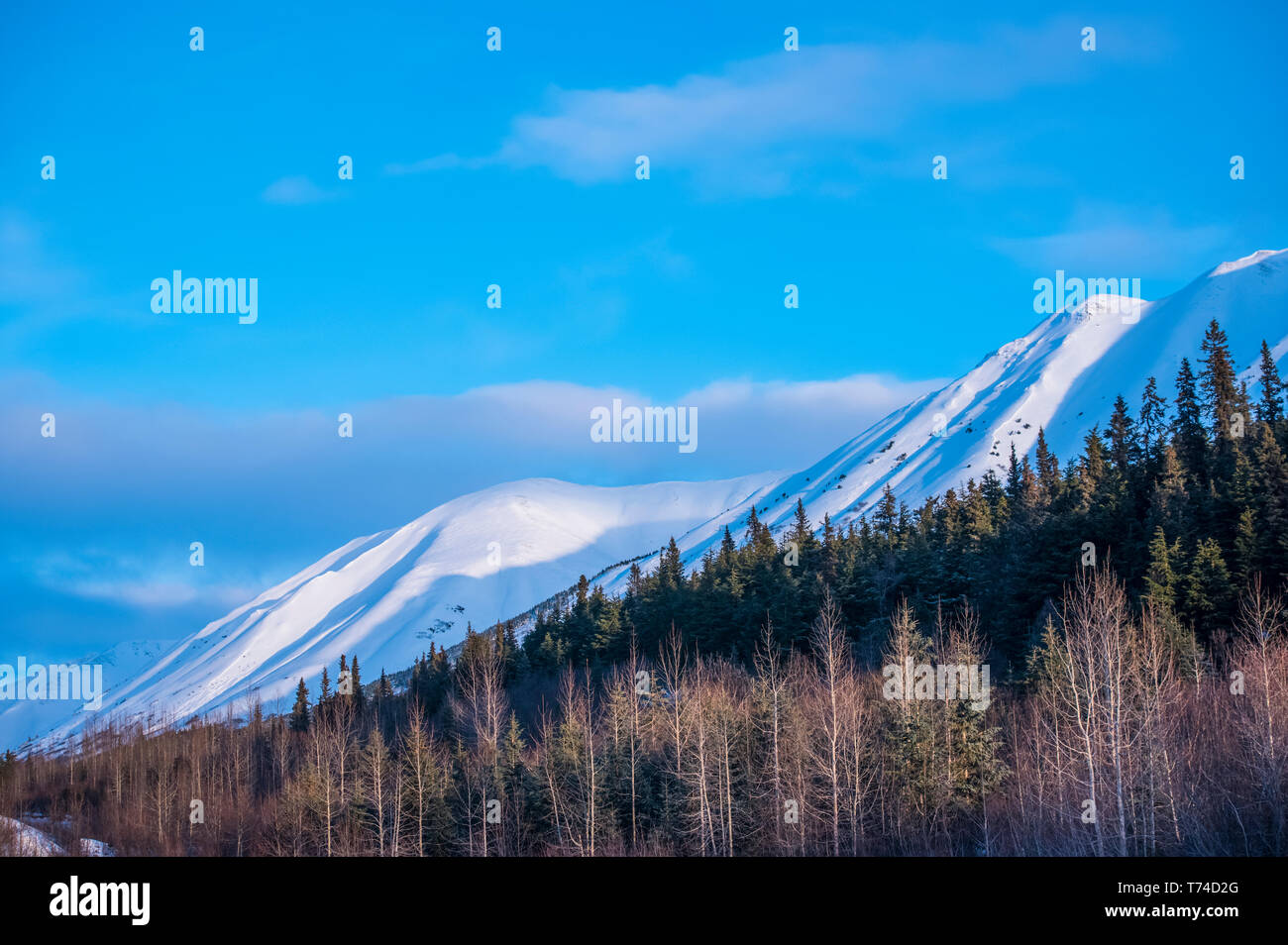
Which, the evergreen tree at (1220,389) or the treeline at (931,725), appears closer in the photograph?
the treeline at (931,725)

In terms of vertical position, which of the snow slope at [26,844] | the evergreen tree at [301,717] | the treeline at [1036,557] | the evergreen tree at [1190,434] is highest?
the evergreen tree at [1190,434]

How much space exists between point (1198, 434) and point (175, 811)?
9834 centimetres

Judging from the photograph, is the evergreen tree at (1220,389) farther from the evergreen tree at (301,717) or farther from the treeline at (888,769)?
the evergreen tree at (301,717)

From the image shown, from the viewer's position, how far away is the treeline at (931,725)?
3972 cm

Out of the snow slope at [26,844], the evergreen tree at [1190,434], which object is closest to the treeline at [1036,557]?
the evergreen tree at [1190,434]

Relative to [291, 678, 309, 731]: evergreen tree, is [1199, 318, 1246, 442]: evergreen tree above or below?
above

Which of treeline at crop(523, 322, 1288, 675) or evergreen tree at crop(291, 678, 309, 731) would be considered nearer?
treeline at crop(523, 322, 1288, 675)

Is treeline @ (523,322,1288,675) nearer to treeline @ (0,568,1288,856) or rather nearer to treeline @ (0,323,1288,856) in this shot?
treeline @ (0,323,1288,856)

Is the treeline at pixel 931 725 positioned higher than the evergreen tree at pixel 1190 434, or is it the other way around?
the evergreen tree at pixel 1190 434

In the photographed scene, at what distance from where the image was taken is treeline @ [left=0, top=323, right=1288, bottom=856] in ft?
130

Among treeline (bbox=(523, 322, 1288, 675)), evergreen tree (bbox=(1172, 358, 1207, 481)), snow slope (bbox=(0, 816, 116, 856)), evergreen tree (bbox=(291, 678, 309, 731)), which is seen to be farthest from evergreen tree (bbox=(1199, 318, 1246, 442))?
evergreen tree (bbox=(291, 678, 309, 731))

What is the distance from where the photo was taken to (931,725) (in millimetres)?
50656

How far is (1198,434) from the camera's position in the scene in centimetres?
8462
